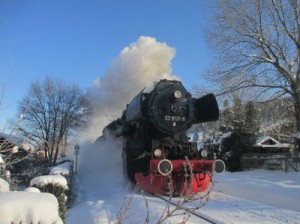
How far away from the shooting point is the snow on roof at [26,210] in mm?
2594

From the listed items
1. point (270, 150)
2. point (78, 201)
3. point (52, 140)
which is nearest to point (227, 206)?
point (78, 201)

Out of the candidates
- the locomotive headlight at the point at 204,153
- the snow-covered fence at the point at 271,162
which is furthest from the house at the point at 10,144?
the snow-covered fence at the point at 271,162

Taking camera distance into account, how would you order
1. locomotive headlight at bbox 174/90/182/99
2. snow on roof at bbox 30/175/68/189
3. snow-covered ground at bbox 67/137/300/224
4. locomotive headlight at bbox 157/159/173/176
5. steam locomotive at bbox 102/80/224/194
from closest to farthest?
snow-covered ground at bbox 67/137/300/224
snow on roof at bbox 30/175/68/189
locomotive headlight at bbox 157/159/173/176
steam locomotive at bbox 102/80/224/194
locomotive headlight at bbox 174/90/182/99

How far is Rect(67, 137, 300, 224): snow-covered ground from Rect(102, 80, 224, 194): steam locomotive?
71 cm

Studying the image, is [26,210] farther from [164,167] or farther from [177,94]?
[177,94]

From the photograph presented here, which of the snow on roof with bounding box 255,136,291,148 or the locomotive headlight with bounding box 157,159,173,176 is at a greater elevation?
the snow on roof with bounding box 255,136,291,148

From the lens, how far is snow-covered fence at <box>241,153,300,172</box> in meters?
22.1

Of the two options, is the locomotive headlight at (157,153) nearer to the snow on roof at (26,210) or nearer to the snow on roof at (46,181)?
the snow on roof at (46,181)

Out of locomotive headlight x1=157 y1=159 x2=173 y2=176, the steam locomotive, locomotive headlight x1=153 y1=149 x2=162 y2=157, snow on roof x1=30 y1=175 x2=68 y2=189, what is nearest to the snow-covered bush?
snow on roof x1=30 y1=175 x2=68 y2=189

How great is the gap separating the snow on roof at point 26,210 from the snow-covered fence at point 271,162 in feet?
68.8

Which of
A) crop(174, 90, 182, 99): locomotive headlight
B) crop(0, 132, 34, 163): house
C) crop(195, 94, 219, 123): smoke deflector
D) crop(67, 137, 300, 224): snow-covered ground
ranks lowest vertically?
crop(67, 137, 300, 224): snow-covered ground

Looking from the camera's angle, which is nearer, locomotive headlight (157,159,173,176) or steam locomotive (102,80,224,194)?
locomotive headlight (157,159,173,176)

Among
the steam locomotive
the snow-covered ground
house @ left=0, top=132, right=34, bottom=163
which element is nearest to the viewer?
house @ left=0, top=132, right=34, bottom=163

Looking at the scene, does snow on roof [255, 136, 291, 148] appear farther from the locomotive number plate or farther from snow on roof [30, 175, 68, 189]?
snow on roof [30, 175, 68, 189]
